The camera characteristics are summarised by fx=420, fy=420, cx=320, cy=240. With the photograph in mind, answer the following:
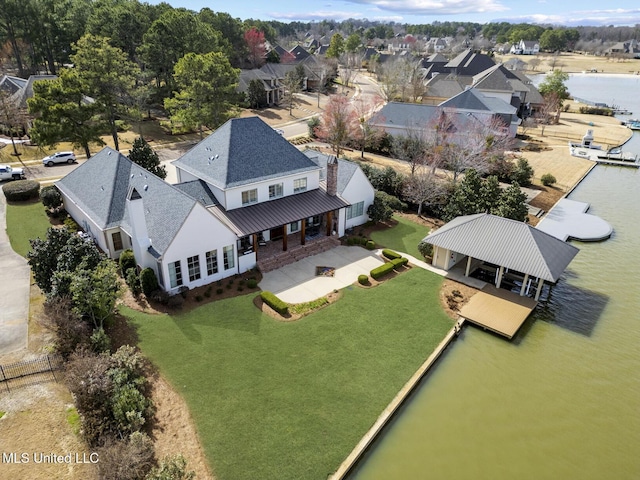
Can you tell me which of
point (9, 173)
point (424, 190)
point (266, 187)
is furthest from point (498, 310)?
point (9, 173)

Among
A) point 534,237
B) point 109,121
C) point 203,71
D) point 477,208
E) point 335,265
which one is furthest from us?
point 203,71

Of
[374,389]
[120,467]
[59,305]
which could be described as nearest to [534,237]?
[374,389]

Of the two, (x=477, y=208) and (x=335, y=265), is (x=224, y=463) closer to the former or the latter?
(x=335, y=265)

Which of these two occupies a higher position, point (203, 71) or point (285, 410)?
point (203, 71)

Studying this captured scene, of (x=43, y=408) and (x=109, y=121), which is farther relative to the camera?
(x=109, y=121)

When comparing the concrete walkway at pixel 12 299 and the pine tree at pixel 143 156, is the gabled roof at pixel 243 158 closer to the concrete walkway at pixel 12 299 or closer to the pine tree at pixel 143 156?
the pine tree at pixel 143 156
